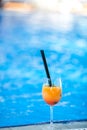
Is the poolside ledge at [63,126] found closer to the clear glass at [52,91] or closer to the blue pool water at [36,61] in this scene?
the blue pool water at [36,61]

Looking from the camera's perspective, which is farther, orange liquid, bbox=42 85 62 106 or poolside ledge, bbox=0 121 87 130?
poolside ledge, bbox=0 121 87 130

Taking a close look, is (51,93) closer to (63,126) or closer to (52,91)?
(52,91)

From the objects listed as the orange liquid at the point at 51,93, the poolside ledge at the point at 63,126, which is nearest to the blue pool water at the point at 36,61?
the poolside ledge at the point at 63,126

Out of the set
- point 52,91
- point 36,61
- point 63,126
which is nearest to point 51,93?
point 52,91

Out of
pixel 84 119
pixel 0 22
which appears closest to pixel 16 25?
pixel 0 22

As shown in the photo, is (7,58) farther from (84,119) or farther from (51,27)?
(84,119)

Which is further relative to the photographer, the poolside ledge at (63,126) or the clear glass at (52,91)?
the poolside ledge at (63,126)

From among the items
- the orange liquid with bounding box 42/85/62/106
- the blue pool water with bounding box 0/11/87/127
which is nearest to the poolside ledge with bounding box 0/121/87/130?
the blue pool water with bounding box 0/11/87/127

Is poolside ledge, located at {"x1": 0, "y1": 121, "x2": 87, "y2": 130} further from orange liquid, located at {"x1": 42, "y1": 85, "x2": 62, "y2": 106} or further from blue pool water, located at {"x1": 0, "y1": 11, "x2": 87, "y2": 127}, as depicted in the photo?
orange liquid, located at {"x1": 42, "y1": 85, "x2": 62, "y2": 106}
